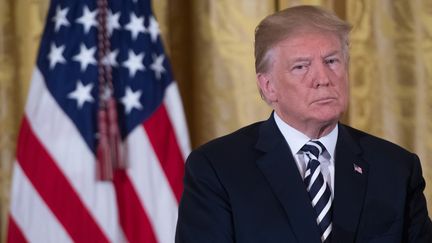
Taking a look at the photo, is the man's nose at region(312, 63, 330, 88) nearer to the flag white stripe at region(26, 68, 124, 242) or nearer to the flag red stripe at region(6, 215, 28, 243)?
the flag white stripe at region(26, 68, 124, 242)

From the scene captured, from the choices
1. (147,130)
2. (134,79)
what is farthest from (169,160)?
(134,79)

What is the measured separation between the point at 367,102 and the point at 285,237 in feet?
5.21

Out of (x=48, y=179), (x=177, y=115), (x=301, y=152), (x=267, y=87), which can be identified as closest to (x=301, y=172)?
(x=301, y=152)

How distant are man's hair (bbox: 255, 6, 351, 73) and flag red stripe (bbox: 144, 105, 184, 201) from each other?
3.20 ft

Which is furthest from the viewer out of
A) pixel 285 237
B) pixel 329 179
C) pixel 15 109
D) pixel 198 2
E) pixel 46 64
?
pixel 198 2

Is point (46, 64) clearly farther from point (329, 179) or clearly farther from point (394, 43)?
point (394, 43)

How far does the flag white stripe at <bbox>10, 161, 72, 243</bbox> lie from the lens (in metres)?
2.60

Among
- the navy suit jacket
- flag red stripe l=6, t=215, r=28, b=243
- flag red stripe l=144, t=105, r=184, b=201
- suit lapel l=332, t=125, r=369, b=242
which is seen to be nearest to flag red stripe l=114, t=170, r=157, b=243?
flag red stripe l=144, t=105, r=184, b=201

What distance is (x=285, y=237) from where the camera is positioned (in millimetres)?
1663

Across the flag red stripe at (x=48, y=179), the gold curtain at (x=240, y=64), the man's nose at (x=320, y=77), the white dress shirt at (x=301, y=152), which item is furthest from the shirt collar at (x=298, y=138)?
the gold curtain at (x=240, y=64)

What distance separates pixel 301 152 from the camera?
5.93ft

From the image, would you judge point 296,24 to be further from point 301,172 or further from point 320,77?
point 301,172

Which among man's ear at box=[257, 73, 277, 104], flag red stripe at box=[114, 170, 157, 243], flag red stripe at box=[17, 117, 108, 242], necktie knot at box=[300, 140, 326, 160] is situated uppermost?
man's ear at box=[257, 73, 277, 104]

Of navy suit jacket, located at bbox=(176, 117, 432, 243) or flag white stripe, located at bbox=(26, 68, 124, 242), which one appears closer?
Answer: navy suit jacket, located at bbox=(176, 117, 432, 243)
